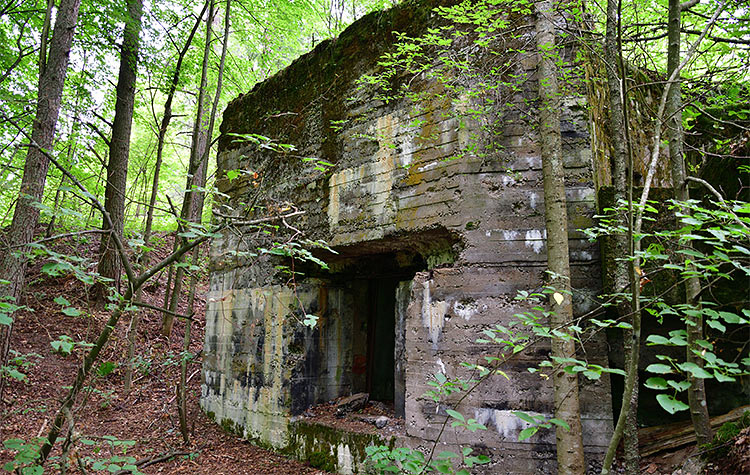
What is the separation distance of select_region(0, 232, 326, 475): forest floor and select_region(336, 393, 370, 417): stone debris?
0.67 meters

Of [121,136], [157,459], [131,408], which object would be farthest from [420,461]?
[121,136]

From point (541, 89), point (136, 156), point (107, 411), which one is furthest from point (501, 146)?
point (136, 156)

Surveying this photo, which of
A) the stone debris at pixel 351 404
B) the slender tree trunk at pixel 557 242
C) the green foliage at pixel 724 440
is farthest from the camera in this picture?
the stone debris at pixel 351 404

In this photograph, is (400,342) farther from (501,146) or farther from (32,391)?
(32,391)

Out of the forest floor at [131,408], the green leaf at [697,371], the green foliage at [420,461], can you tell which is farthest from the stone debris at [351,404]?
the green leaf at [697,371]

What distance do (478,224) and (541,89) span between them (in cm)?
116

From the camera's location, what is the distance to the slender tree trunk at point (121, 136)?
26.9 ft

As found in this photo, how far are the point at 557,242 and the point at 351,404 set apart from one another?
3.15 m

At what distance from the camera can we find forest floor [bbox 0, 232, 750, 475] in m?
3.25

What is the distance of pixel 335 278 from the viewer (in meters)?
5.70

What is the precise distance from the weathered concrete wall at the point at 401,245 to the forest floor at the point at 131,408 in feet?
1.25

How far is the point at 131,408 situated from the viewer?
7074 mm

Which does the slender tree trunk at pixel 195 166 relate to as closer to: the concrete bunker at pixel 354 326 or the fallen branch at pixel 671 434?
the concrete bunker at pixel 354 326

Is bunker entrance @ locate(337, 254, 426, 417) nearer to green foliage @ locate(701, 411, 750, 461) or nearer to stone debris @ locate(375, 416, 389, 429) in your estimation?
stone debris @ locate(375, 416, 389, 429)
